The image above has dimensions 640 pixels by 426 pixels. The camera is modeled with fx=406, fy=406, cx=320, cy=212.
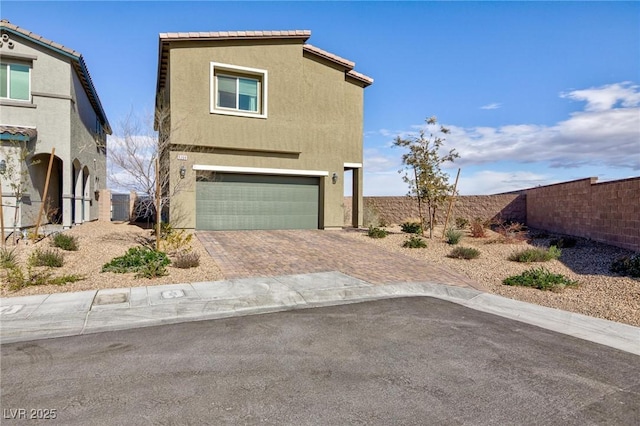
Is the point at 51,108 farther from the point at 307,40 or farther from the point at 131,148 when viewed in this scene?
the point at 307,40

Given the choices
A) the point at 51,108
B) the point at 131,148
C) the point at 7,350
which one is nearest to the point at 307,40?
the point at 131,148

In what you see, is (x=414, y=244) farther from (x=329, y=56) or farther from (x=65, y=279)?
(x=65, y=279)

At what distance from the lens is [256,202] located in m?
17.5

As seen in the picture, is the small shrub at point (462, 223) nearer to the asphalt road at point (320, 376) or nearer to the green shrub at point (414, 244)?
the green shrub at point (414, 244)

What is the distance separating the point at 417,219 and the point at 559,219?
6.84 meters

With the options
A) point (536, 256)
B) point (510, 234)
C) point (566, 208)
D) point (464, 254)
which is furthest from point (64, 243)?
point (566, 208)

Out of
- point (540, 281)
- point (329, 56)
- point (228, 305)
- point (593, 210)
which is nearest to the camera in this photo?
point (228, 305)

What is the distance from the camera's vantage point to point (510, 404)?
3.90m

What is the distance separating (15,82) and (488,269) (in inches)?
694

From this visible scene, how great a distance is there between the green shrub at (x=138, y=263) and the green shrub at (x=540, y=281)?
27.3 ft

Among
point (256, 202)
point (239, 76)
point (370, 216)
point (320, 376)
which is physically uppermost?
point (239, 76)

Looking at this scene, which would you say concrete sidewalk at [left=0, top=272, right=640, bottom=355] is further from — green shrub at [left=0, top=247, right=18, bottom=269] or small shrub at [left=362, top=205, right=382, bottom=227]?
small shrub at [left=362, top=205, right=382, bottom=227]

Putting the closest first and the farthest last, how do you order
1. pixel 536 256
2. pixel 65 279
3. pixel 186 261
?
1. pixel 65 279
2. pixel 186 261
3. pixel 536 256

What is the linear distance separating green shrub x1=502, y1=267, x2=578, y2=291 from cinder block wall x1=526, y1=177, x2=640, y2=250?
4.11 m
